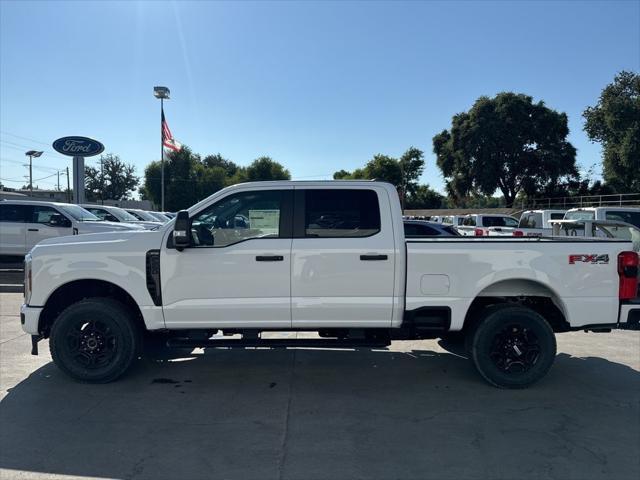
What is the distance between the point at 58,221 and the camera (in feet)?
41.6

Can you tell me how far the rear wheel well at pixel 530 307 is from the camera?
529 centimetres

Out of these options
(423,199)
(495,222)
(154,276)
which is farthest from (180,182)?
(154,276)

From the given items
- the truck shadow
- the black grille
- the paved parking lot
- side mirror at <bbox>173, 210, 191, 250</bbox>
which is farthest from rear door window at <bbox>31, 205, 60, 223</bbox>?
side mirror at <bbox>173, 210, 191, 250</bbox>

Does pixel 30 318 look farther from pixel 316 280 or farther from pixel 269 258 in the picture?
pixel 316 280

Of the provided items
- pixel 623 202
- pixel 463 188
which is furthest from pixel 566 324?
pixel 463 188

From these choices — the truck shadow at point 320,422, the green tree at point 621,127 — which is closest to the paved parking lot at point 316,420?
the truck shadow at point 320,422

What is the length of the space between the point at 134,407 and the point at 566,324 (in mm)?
4461

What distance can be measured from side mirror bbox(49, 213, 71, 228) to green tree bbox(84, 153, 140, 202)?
229ft

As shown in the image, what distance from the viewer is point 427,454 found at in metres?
3.73

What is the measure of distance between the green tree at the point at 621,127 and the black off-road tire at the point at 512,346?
119ft

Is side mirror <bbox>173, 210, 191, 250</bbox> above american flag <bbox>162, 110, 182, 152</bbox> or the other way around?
the other way around

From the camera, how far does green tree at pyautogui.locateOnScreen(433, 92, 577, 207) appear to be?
145ft

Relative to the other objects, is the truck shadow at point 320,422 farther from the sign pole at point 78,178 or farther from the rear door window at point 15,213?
the sign pole at point 78,178

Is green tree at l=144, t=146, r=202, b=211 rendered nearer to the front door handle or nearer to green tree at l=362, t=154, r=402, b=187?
green tree at l=362, t=154, r=402, b=187
